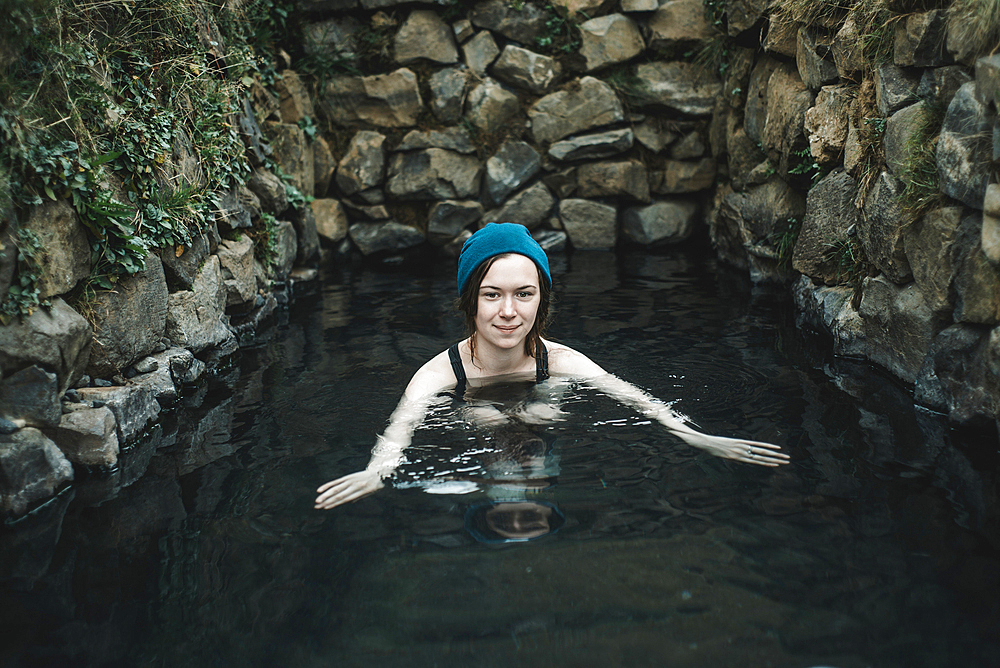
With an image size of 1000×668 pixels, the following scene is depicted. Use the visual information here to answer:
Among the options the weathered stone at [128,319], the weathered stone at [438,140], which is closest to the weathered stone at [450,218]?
the weathered stone at [438,140]

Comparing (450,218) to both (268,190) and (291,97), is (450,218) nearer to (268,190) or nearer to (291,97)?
(291,97)

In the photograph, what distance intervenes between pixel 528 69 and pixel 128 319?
6522 mm

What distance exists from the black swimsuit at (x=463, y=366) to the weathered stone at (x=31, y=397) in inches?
75.0

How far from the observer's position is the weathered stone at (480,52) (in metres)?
9.19

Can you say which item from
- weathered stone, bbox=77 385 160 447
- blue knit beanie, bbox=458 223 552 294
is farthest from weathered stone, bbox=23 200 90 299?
blue knit beanie, bbox=458 223 552 294

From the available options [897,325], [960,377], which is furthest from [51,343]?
[897,325]

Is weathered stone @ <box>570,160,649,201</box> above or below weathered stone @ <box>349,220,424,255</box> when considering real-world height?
above

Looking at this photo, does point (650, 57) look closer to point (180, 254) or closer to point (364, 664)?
point (180, 254)

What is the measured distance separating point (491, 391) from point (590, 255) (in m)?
5.67

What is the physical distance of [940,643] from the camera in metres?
2.04

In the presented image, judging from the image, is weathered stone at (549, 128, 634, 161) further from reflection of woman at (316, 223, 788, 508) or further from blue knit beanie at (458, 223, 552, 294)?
blue knit beanie at (458, 223, 552, 294)

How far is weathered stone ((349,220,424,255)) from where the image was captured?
9469 millimetres

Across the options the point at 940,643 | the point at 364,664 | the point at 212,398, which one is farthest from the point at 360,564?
the point at 212,398

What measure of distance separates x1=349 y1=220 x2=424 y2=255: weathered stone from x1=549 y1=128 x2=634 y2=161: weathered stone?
2.09 metres
